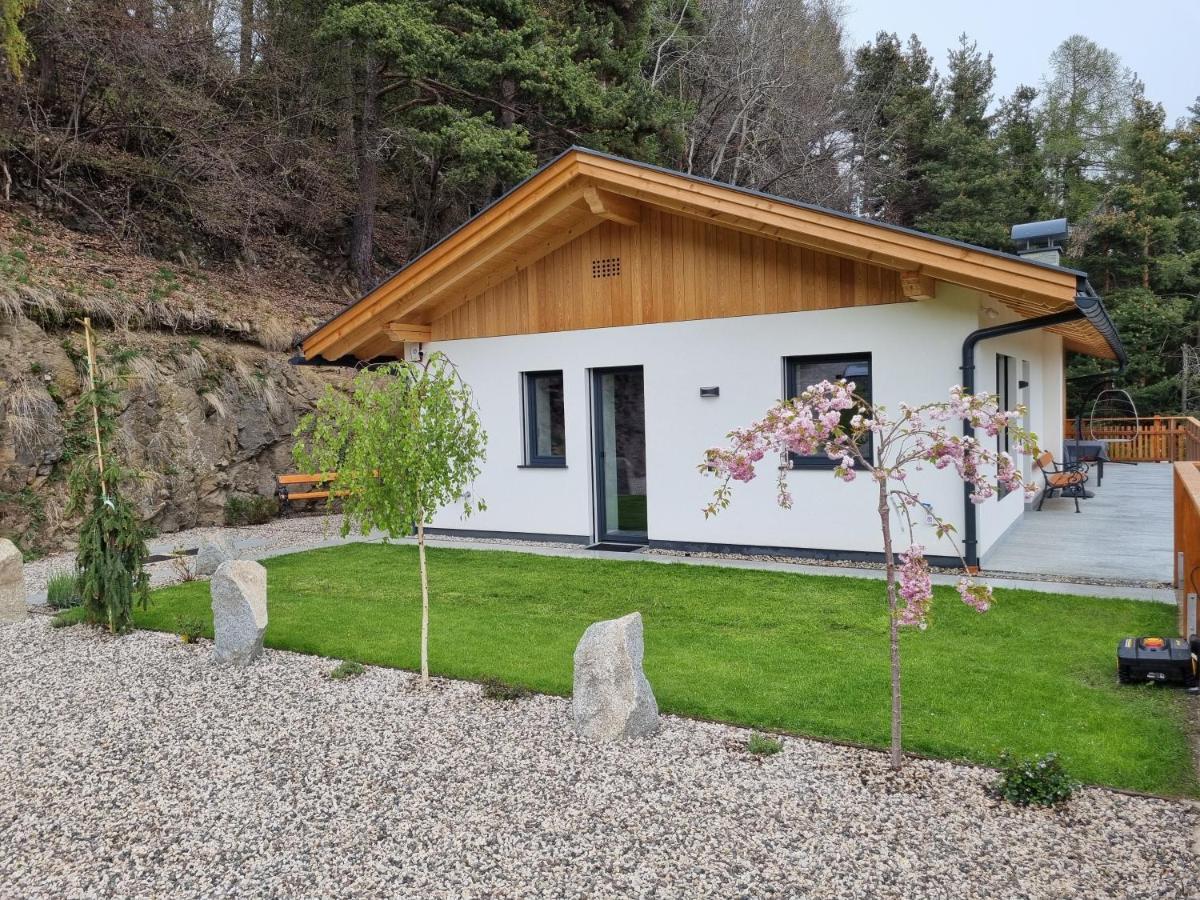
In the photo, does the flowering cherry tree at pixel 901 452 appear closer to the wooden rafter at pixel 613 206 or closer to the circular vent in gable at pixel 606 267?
the wooden rafter at pixel 613 206

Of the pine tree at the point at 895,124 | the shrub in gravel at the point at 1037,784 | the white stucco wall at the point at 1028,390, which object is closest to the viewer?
the shrub in gravel at the point at 1037,784

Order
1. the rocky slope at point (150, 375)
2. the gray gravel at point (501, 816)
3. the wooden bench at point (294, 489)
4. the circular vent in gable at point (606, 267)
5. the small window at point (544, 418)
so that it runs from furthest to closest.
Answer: the wooden bench at point (294, 489)
the small window at point (544, 418)
the rocky slope at point (150, 375)
the circular vent in gable at point (606, 267)
the gray gravel at point (501, 816)

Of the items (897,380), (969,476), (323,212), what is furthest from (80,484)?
(323,212)

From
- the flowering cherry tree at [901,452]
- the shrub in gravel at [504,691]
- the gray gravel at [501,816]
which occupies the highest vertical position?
the flowering cherry tree at [901,452]

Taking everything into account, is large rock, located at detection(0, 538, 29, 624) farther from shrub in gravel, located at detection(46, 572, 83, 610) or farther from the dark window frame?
the dark window frame

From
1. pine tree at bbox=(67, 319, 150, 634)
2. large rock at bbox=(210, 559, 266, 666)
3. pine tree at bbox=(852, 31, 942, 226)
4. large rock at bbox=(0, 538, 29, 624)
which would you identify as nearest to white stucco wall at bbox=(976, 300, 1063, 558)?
large rock at bbox=(210, 559, 266, 666)

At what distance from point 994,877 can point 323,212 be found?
17.2 metres

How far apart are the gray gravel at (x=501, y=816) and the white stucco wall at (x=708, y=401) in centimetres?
459

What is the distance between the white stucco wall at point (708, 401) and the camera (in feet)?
26.2

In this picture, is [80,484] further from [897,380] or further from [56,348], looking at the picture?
[897,380]

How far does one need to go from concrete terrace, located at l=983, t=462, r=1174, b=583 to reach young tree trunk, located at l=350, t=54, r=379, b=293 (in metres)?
13.3

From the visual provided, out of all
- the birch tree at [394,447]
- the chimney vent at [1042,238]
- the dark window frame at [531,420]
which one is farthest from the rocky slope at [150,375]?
the chimney vent at [1042,238]

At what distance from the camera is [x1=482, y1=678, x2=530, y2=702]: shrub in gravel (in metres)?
4.84

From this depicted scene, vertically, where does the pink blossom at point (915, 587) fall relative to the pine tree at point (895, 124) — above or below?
below
